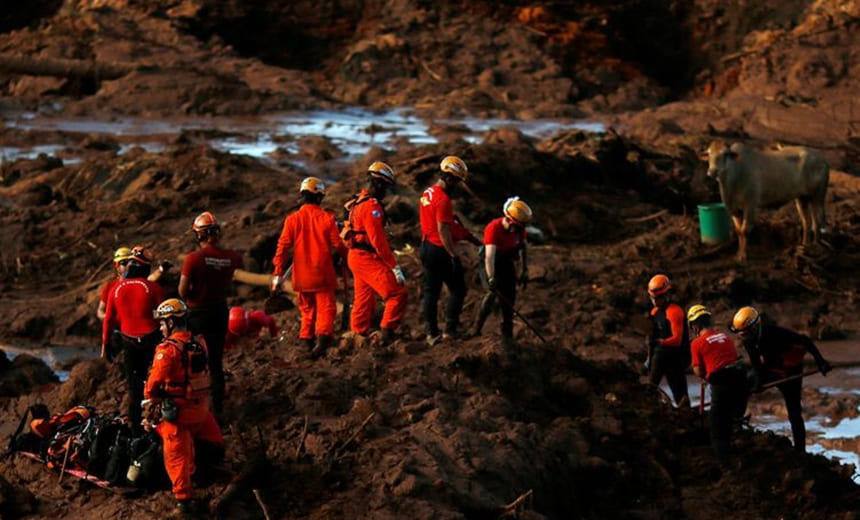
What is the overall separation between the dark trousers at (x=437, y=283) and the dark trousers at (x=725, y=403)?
8.63ft

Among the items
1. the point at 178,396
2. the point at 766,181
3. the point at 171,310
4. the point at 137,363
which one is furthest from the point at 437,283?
the point at 766,181

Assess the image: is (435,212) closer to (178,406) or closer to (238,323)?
(238,323)

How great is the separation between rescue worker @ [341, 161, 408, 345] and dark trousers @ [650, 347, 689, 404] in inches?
96.3

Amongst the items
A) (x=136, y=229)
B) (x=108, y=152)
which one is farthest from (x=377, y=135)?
(x=136, y=229)

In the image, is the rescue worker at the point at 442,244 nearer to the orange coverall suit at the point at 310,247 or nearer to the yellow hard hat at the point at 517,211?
the yellow hard hat at the point at 517,211

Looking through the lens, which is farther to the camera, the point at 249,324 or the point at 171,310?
the point at 249,324

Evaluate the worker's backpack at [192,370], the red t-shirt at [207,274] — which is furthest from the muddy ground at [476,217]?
the red t-shirt at [207,274]

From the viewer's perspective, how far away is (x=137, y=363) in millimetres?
11688

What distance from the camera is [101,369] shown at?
13516 millimetres

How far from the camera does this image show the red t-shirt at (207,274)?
11.8 metres

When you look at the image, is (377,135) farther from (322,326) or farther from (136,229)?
(322,326)

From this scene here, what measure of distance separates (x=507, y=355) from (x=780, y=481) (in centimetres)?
251

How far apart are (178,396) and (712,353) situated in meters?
4.43

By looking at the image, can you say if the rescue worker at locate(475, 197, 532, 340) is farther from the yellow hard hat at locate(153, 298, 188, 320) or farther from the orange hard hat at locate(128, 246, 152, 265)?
the yellow hard hat at locate(153, 298, 188, 320)
